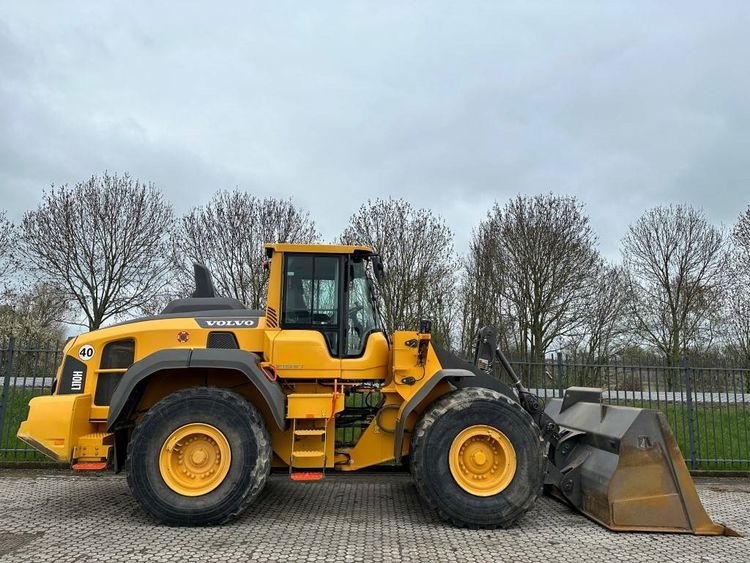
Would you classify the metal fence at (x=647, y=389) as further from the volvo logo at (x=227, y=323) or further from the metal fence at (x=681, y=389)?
the volvo logo at (x=227, y=323)

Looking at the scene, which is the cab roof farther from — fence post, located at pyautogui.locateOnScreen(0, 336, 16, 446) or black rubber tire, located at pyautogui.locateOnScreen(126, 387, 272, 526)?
fence post, located at pyautogui.locateOnScreen(0, 336, 16, 446)

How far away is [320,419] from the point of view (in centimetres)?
564

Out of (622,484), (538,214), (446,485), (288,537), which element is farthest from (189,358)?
(538,214)

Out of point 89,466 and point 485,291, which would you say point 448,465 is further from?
point 485,291

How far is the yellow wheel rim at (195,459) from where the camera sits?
5188mm

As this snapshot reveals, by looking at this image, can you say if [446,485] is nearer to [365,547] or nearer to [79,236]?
[365,547]

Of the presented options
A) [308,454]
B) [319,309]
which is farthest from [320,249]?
[308,454]

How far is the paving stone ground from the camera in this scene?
14.3ft

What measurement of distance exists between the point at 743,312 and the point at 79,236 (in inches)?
925

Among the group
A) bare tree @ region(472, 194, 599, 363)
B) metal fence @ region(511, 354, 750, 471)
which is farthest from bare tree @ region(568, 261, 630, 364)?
metal fence @ region(511, 354, 750, 471)

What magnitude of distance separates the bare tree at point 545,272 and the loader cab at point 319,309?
1327 centimetres

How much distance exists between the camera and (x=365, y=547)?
4.57 m

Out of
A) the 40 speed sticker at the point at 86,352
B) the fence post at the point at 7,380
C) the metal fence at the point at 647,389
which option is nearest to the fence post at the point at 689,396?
the metal fence at the point at 647,389

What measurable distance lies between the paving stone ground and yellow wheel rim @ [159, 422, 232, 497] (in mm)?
394
